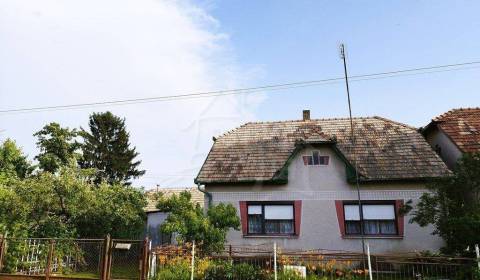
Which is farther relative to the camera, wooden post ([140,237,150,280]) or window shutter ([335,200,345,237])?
window shutter ([335,200,345,237])

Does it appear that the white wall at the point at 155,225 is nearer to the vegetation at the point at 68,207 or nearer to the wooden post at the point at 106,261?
the vegetation at the point at 68,207

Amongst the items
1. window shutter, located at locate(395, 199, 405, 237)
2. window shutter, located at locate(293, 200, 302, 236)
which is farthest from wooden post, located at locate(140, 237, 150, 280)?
window shutter, located at locate(395, 199, 405, 237)

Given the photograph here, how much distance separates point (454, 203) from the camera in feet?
45.8

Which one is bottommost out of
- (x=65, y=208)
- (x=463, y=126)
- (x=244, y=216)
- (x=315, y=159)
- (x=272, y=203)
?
(x=244, y=216)

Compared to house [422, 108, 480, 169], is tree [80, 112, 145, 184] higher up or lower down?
higher up

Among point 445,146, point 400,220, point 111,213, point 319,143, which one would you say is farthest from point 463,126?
point 111,213

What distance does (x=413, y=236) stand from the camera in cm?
1658

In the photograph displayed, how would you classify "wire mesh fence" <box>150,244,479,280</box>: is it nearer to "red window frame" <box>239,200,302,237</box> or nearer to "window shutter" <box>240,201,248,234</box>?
"red window frame" <box>239,200,302,237</box>

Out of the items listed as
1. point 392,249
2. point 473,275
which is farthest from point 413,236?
point 473,275

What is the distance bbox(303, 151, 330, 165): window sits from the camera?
60.1 ft

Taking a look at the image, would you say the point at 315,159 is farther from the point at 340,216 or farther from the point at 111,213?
the point at 111,213

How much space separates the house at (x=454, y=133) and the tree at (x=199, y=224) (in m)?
10.5

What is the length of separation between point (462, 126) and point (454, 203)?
6.90 metres

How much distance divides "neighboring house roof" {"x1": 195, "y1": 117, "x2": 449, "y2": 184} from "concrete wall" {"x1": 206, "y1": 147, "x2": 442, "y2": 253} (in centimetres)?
54
